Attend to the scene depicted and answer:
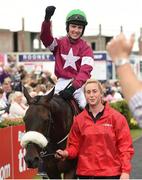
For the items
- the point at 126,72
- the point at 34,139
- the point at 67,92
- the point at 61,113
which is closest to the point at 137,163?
the point at 67,92

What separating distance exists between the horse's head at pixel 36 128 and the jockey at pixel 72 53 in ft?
2.17

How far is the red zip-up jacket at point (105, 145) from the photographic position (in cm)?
514

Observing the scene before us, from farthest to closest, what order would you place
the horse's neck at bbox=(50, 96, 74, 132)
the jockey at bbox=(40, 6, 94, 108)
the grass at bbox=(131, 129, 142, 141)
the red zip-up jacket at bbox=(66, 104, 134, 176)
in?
1. the grass at bbox=(131, 129, 142, 141)
2. the jockey at bbox=(40, 6, 94, 108)
3. the horse's neck at bbox=(50, 96, 74, 132)
4. the red zip-up jacket at bbox=(66, 104, 134, 176)

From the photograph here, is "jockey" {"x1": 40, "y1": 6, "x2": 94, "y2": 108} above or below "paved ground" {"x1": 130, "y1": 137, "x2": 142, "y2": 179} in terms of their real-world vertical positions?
above

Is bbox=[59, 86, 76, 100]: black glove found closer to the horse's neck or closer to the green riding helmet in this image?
the horse's neck

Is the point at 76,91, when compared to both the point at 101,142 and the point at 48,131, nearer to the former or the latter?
the point at 48,131

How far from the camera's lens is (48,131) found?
19.1ft

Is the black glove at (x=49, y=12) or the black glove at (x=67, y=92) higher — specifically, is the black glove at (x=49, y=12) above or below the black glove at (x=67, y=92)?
above

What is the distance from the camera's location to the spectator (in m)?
2.59

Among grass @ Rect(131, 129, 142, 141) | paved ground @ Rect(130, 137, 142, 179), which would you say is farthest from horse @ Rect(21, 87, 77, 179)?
grass @ Rect(131, 129, 142, 141)

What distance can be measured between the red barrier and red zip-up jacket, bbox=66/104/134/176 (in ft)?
11.3

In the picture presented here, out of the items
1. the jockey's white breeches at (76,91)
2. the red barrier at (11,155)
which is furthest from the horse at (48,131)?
the red barrier at (11,155)

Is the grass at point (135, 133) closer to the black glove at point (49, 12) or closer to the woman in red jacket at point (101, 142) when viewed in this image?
the black glove at point (49, 12)

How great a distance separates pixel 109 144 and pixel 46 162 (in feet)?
3.92
